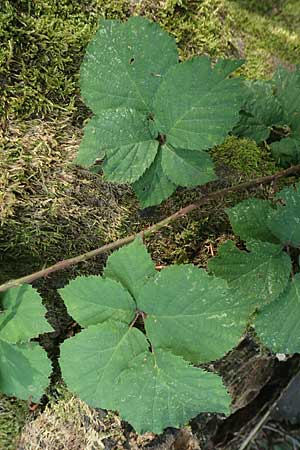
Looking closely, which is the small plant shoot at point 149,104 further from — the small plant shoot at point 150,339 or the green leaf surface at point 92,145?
the small plant shoot at point 150,339

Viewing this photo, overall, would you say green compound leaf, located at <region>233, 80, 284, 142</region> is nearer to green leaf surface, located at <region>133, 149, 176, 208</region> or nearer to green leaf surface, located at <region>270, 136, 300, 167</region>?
green leaf surface, located at <region>270, 136, 300, 167</region>

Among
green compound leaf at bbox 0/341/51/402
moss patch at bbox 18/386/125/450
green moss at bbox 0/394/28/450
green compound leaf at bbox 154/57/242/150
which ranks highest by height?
green compound leaf at bbox 154/57/242/150

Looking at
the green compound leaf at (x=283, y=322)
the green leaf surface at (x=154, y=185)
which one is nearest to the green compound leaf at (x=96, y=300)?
the green leaf surface at (x=154, y=185)

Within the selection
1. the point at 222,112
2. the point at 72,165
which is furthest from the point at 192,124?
the point at 72,165

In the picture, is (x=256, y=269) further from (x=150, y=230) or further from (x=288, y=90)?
(x=288, y=90)

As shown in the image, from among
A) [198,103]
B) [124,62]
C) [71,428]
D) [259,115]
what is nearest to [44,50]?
[124,62]

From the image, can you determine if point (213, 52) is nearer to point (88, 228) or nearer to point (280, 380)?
point (88, 228)

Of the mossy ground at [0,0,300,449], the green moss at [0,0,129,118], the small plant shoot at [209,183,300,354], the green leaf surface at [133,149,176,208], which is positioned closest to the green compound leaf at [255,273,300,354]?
the small plant shoot at [209,183,300,354]
